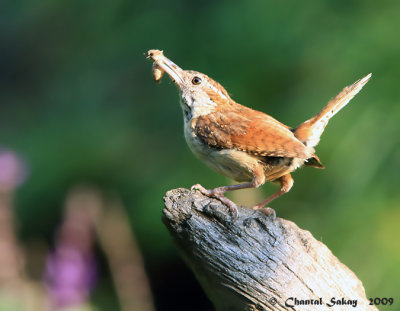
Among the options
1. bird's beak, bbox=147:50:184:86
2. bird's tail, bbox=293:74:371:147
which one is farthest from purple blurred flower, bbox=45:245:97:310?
bird's tail, bbox=293:74:371:147

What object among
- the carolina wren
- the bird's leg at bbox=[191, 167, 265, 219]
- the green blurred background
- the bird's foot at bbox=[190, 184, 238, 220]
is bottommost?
the bird's foot at bbox=[190, 184, 238, 220]

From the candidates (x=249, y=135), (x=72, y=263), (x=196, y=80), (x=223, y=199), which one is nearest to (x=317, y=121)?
(x=249, y=135)

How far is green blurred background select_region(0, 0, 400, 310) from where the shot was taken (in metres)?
4.74

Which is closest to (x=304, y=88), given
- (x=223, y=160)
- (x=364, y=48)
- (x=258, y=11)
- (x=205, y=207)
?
(x=364, y=48)

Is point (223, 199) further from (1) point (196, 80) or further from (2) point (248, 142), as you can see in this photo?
(1) point (196, 80)

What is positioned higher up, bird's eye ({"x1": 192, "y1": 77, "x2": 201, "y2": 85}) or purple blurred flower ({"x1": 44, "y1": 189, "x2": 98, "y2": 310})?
bird's eye ({"x1": 192, "y1": 77, "x2": 201, "y2": 85})

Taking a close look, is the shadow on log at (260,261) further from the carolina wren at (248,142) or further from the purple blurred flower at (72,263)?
the purple blurred flower at (72,263)

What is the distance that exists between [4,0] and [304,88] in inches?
265

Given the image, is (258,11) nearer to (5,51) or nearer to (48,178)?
(48,178)

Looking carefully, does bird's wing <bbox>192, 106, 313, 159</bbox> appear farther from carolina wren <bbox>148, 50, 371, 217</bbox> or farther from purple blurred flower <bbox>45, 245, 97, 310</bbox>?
purple blurred flower <bbox>45, 245, 97, 310</bbox>

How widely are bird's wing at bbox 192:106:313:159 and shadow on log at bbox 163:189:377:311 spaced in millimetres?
639

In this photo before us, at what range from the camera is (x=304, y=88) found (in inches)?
210

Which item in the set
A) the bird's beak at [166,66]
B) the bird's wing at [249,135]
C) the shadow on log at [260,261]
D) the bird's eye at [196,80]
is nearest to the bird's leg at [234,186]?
the bird's wing at [249,135]

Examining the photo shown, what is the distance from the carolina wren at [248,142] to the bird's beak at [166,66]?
0.07 ft
